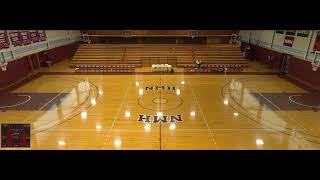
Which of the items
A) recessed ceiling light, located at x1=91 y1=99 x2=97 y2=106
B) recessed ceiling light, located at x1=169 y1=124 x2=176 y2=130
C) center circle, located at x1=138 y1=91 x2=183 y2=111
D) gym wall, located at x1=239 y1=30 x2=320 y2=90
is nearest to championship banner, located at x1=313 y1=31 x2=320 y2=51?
gym wall, located at x1=239 y1=30 x2=320 y2=90

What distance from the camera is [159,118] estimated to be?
1035cm

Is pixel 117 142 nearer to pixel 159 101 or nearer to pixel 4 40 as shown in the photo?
pixel 159 101

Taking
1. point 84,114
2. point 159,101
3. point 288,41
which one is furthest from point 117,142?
point 288,41

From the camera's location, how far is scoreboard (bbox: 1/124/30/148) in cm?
489

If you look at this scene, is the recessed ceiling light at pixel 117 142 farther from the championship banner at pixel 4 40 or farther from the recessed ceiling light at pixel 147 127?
the championship banner at pixel 4 40

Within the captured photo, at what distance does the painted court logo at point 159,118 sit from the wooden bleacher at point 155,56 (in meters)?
9.72

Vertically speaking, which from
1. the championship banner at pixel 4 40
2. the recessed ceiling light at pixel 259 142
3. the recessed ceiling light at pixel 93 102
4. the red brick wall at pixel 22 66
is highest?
the championship banner at pixel 4 40

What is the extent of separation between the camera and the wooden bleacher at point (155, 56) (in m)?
20.2

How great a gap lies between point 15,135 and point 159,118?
6212 mm

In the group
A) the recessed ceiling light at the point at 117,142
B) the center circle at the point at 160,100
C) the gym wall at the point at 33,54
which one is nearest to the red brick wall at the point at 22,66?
the gym wall at the point at 33,54

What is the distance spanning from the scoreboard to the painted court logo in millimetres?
5542

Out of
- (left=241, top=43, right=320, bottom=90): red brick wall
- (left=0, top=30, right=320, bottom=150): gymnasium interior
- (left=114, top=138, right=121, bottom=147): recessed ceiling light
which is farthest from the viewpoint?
(left=241, top=43, right=320, bottom=90): red brick wall

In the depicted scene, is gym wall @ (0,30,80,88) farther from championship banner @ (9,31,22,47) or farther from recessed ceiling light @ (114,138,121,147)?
recessed ceiling light @ (114,138,121,147)
